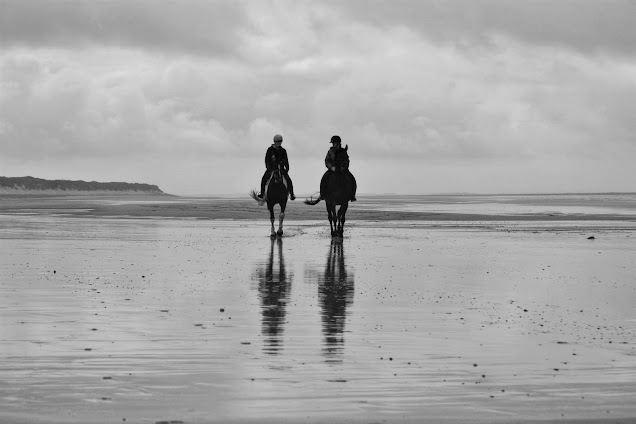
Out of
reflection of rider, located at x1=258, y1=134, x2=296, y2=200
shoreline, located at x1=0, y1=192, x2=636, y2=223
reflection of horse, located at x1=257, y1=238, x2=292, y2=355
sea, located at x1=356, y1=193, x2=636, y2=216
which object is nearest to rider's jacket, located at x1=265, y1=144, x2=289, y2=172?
reflection of rider, located at x1=258, y1=134, x2=296, y2=200

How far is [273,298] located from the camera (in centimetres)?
1180

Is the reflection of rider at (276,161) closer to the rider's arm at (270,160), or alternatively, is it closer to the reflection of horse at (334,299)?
the rider's arm at (270,160)

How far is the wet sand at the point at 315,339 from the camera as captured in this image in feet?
19.8

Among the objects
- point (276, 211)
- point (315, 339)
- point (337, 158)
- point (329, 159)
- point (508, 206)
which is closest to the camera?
point (315, 339)

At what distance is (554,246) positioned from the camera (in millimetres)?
22484

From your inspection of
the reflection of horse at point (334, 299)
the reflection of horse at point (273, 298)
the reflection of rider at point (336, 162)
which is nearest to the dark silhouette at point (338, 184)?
the reflection of rider at point (336, 162)

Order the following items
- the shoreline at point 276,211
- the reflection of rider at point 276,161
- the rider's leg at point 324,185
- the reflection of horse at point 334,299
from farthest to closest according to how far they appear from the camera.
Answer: the shoreline at point 276,211 → the reflection of rider at point 276,161 → the rider's leg at point 324,185 → the reflection of horse at point 334,299

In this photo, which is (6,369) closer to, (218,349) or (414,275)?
(218,349)

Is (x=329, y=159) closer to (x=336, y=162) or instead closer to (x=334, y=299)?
(x=336, y=162)

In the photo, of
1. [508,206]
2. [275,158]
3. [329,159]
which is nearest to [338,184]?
[329,159]

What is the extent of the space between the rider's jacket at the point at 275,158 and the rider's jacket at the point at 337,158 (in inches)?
56.4

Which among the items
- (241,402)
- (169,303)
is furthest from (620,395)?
(169,303)

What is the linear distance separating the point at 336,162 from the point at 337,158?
145 mm

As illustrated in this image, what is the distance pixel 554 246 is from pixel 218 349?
15629 mm
